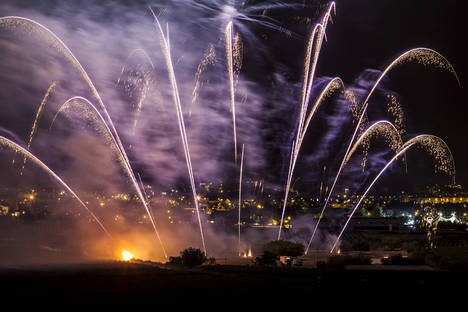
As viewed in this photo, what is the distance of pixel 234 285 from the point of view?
1897 centimetres

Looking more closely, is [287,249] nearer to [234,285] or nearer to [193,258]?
[193,258]

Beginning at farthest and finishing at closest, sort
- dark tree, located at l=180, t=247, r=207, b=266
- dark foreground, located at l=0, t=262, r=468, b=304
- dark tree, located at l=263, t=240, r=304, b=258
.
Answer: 1. dark tree, located at l=263, t=240, r=304, b=258
2. dark tree, located at l=180, t=247, r=207, b=266
3. dark foreground, located at l=0, t=262, r=468, b=304

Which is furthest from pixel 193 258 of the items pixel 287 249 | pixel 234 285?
pixel 234 285

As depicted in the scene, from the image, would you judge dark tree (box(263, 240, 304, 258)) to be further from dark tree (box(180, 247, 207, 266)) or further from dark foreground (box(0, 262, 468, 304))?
dark foreground (box(0, 262, 468, 304))

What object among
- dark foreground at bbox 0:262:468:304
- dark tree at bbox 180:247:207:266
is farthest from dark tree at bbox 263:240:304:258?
dark foreground at bbox 0:262:468:304

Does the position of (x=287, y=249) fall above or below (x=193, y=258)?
above

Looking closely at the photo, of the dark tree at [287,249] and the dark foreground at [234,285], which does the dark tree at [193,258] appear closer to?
the dark foreground at [234,285]

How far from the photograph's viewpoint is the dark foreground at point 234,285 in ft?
52.9

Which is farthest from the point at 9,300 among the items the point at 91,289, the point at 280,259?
the point at 280,259

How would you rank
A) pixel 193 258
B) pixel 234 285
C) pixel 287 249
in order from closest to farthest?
pixel 234 285, pixel 193 258, pixel 287 249

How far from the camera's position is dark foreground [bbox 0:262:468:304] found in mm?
16109

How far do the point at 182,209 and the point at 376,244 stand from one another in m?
118

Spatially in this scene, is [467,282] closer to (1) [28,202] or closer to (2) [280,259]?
(2) [280,259]

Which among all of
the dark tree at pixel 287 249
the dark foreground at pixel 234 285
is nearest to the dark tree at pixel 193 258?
the dark foreground at pixel 234 285
